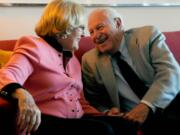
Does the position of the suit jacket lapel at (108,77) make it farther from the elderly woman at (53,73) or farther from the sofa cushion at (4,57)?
the sofa cushion at (4,57)

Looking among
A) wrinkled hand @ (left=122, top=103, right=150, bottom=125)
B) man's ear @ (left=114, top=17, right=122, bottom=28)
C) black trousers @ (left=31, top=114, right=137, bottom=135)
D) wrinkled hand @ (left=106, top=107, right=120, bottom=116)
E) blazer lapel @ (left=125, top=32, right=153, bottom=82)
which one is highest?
man's ear @ (left=114, top=17, right=122, bottom=28)

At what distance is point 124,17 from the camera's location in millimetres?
2822

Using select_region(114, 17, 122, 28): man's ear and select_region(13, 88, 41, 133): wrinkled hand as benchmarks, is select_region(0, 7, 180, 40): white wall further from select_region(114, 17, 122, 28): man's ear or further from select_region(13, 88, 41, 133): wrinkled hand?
select_region(13, 88, 41, 133): wrinkled hand

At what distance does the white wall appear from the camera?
2.29 m

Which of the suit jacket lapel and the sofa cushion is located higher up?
the sofa cushion

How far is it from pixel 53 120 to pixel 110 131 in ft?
0.84

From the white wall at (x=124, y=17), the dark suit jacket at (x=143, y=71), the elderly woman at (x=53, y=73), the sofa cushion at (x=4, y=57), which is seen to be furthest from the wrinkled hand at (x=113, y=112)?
the white wall at (x=124, y=17)

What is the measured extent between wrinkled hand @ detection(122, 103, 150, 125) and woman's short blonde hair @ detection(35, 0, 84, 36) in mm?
548

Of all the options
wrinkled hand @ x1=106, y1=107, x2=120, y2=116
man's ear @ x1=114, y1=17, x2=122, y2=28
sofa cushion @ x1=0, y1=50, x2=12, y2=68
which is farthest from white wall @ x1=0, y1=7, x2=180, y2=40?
wrinkled hand @ x1=106, y1=107, x2=120, y2=116

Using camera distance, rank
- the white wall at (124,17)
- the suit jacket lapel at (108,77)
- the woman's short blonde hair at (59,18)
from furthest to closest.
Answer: the white wall at (124,17), the suit jacket lapel at (108,77), the woman's short blonde hair at (59,18)

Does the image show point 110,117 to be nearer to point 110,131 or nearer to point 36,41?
point 110,131

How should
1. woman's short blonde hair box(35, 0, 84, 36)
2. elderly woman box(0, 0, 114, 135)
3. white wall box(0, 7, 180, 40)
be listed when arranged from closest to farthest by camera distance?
elderly woman box(0, 0, 114, 135), woman's short blonde hair box(35, 0, 84, 36), white wall box(0, 7, 180, 40)

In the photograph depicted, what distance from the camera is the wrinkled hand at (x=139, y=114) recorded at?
1829mm

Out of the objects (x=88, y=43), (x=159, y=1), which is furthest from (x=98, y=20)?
(x=159, y=1)
